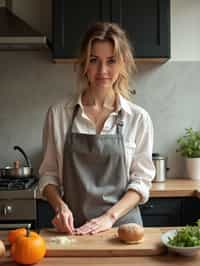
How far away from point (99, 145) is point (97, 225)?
0.30 m

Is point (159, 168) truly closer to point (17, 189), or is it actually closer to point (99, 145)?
point (17, 189)

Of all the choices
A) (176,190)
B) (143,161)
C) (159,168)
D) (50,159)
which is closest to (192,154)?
(159,168)

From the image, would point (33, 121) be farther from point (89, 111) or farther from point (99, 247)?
point (99, 247)

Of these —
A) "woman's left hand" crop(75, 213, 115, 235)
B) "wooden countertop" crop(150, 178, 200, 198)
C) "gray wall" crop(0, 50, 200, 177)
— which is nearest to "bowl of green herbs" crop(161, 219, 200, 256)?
"woman's left hand" crop(75, 213, 115, 235)

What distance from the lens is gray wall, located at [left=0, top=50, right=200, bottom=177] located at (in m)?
2.84

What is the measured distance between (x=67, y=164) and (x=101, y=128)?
18 centimetres

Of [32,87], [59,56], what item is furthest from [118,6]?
[32,87]

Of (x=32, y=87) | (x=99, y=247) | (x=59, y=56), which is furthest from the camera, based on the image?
(x=32, y=87)

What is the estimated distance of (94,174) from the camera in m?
1.54

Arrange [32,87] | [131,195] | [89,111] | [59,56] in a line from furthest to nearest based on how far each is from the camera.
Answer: [32,87]
[59,56]
[89,111]
[131,195]

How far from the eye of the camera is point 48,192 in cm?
153

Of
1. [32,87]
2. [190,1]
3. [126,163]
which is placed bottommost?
[126,163]

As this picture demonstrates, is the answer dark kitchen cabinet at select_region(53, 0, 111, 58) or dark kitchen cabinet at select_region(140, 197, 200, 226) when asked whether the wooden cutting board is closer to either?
dark kitchen cabinet at select_region(140, 197, 200, 226)

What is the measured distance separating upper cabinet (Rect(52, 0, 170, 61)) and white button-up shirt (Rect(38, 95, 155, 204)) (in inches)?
40.7
